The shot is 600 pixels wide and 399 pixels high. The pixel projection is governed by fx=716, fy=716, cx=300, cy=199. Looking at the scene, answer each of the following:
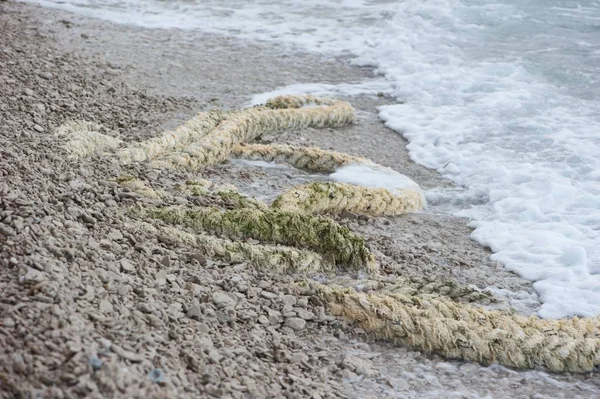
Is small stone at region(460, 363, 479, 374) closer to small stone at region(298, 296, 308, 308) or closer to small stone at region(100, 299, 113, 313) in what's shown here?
small stone at region(298, 296, 308, 308)

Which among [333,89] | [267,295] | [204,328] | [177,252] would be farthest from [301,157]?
[204,328]

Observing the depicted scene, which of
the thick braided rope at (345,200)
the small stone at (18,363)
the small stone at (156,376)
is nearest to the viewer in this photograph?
the small stone at (18,363)

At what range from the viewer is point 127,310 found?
2.64 m

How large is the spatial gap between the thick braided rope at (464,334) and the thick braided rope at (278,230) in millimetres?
407

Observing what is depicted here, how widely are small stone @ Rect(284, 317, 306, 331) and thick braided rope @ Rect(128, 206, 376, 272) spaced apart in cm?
67

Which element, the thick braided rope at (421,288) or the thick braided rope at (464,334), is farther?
the thick braided rope at (421,288)

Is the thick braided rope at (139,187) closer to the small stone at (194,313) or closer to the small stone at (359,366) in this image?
the small stone at (194,313)

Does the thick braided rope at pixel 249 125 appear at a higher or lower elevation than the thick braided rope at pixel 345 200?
higher

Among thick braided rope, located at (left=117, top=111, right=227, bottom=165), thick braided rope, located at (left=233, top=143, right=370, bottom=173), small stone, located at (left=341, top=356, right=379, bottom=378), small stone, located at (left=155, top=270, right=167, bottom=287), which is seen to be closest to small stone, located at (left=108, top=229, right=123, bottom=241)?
small stone, located at (left=155, top=270, right=167, bottom=287)

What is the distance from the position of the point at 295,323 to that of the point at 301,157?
255 centimetres

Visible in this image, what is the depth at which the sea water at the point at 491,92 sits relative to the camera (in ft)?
15.7

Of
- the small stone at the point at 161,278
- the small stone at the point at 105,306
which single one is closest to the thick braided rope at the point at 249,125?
the small stone at the point at 161,278

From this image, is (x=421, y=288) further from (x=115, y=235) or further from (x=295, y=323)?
(x=115, y=235)

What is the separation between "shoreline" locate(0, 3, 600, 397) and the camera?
2.47 metres
